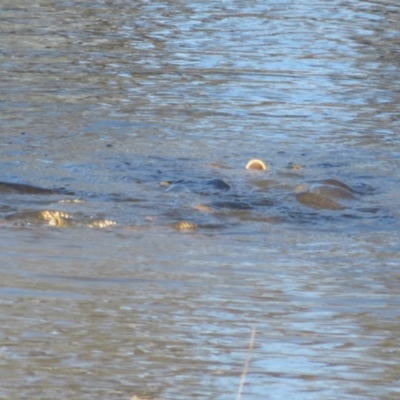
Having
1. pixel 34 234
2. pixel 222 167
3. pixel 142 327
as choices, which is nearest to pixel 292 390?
pixel 142 327

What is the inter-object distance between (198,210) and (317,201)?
2.74ft

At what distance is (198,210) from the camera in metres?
6.92

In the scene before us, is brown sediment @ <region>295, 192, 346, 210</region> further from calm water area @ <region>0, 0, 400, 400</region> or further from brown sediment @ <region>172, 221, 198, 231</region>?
brown sediment @ <region>172, 221, 198, 231</region>

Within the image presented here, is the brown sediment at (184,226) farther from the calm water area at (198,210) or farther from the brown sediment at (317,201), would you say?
the brown sediment at (317,201)

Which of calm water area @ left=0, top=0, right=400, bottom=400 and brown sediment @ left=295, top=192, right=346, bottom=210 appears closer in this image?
calm water area @ left=0, top=0, right=400, bottom=400

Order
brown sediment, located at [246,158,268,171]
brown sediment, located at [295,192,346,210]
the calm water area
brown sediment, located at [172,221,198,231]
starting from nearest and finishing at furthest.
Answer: the calm water area < brown sediment, located at [172,221,198,231] < brown sediment, located at [295,192,346,210] < brown sediment, located at [246,158,268,171]

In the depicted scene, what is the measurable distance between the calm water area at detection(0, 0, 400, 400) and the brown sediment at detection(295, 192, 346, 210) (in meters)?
0.08

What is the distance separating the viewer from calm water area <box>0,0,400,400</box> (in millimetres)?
4254

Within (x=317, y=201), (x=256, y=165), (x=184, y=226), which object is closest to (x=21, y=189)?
(x=184, y=226)

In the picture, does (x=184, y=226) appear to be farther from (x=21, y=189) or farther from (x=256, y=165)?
(x=256, y=165)

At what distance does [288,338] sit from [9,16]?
10.7 m

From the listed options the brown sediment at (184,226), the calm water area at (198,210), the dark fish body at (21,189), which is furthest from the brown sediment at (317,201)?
the dark fish body at (21,189)

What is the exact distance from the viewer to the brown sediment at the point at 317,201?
7.16 metres

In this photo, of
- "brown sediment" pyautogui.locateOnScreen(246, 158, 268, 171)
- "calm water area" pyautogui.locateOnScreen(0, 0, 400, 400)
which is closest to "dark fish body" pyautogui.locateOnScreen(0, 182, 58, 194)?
"calm water area" pyautogui.locateOnScreen(0, 0, 400, 400)
